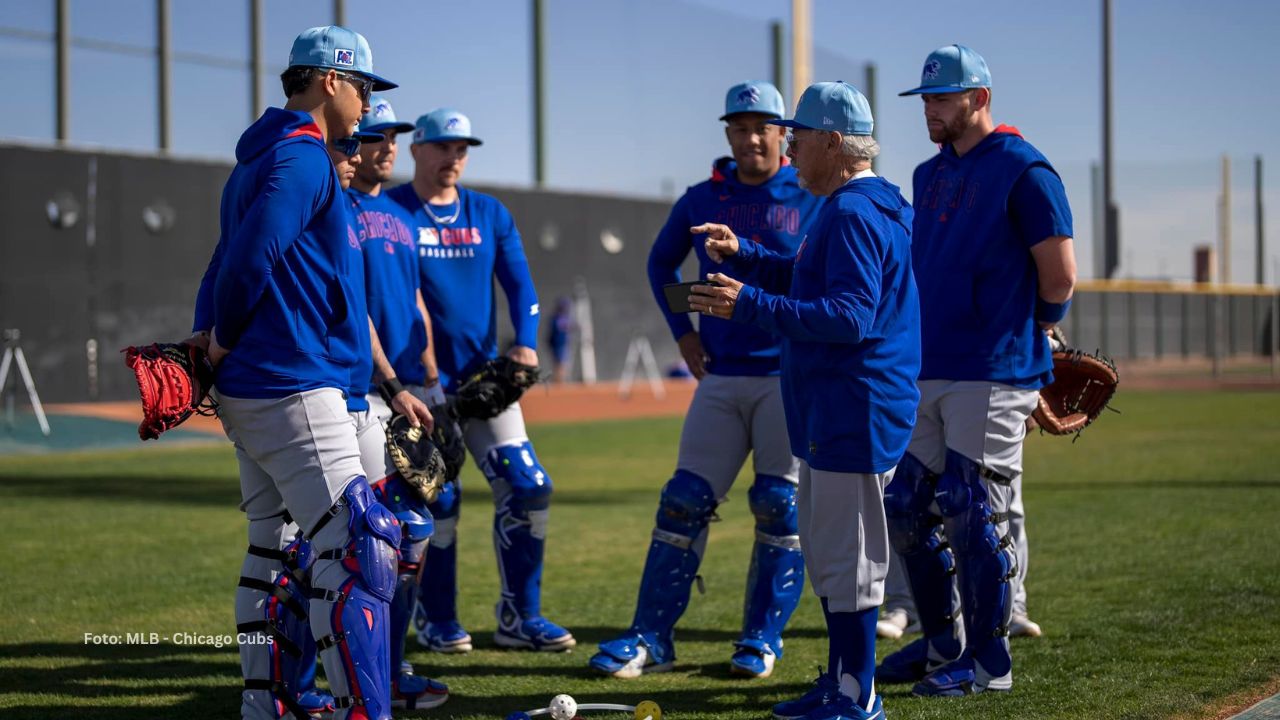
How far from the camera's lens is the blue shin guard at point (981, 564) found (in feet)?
15.5

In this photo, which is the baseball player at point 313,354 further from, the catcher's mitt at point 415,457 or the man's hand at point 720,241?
the man's hand at point 720,241

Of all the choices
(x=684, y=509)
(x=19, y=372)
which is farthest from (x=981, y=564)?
→ (x=19, y=372)

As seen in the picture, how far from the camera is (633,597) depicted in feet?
22.5

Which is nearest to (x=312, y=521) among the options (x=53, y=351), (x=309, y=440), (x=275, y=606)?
(x=309, y=440)

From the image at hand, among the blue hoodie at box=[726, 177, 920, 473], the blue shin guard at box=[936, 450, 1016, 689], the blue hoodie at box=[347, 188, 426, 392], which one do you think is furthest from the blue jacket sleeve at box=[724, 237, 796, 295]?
the blue hoodie at box=[347, 188, 426, 392]

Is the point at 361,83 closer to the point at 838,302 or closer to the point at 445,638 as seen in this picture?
the point at 838,302

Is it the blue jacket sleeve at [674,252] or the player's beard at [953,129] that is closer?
the player's beard at [953,129]

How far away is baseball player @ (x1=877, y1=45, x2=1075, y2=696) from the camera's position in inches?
187

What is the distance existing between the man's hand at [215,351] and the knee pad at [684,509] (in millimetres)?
2121

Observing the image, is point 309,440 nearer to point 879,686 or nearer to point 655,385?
point 879,686

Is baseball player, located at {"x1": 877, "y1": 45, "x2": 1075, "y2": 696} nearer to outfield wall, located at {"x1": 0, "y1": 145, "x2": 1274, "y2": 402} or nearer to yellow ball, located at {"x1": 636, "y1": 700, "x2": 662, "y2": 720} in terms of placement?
yellow ball, located at {"x1": 636, "y1": 700, "x2": 662, "y2": 720}

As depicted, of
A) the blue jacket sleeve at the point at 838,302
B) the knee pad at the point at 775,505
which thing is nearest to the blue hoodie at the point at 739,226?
the knee pad at the point at 775,505

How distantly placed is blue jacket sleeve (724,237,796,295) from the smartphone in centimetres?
67

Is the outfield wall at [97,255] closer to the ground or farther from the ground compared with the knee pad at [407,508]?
farther from the ground
